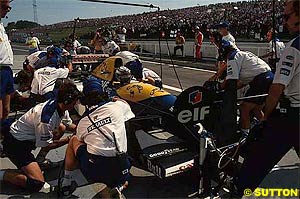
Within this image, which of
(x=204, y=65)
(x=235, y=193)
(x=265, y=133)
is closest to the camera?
(x=265, y=133)

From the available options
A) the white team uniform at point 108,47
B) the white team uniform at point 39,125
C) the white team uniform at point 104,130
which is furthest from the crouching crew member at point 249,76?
the white team uniform at point 108,47

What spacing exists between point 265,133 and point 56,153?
9.83 ft

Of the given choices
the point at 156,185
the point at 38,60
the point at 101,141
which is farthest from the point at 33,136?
the point at 38,60

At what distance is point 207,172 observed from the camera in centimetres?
346

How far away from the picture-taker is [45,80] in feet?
20.5

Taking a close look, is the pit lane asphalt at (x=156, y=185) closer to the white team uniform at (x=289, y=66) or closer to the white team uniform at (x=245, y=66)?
the white team uniform at (x=245, y=66)

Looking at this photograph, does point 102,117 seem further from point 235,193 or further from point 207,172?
point 235,193

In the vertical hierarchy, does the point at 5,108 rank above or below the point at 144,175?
above

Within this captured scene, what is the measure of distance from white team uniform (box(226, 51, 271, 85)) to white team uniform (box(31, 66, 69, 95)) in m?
3.05

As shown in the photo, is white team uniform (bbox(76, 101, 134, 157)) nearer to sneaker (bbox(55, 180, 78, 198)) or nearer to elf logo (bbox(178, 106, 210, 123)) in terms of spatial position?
sneaker (bbox(55, 180, 78, 198))

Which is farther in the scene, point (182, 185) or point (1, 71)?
point (1, 71)

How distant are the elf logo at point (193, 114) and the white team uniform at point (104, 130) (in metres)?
0.70

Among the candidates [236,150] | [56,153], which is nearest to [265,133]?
[236,150]

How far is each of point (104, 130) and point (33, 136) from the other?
3.47 ft
